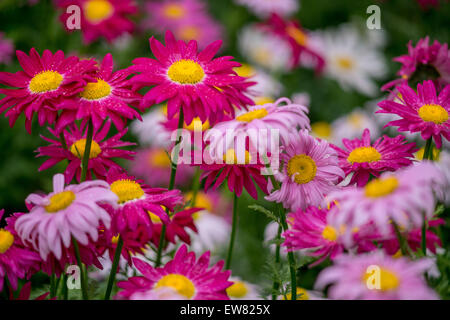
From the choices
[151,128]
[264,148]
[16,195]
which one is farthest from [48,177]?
[264,148]

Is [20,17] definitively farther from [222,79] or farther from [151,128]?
[222,79]

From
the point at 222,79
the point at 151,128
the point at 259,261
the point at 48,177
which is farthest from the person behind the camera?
the point at 48,177

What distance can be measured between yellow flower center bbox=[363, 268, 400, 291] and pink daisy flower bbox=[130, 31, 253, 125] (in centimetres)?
31

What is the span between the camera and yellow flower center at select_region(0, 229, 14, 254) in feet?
2.39

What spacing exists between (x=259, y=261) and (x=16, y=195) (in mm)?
749

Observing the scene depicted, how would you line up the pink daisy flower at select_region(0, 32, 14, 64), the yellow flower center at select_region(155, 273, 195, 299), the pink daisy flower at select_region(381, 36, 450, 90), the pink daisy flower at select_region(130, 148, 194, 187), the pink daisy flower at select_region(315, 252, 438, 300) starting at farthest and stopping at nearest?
the pink daisy flower at select_region(130, 148, 194, 187) < the pink daisy flower at select_region(0, 32, 14, 64) < the pink daisy flower at select_region(381, 36, 450, 90) < the yellow flower center at select_region(155, 273, 195, 299) < the pink daisy flower at select_region(315, 252, 438, 300)

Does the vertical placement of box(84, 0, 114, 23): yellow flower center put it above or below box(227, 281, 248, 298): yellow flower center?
above

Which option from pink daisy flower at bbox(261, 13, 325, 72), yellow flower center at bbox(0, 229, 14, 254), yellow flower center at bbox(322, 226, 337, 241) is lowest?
yellow flower center at bbox(0, 229, 14, 254)

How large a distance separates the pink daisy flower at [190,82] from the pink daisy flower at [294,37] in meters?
0.83

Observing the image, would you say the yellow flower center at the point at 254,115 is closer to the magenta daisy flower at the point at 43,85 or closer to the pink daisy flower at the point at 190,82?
the pink daisy flower at the point at 190,82

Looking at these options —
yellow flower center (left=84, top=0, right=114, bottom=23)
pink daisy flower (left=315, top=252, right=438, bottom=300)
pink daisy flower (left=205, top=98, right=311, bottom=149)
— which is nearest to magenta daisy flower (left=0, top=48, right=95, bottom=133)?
pink daisy flower (left=205, top=98, right=311, bottom=149)

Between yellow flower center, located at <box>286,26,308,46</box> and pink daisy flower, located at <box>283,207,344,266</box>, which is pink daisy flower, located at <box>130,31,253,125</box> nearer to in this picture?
pink daisy flower, located at <box>283,207,344,266</box>
